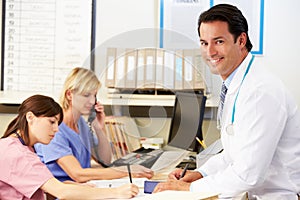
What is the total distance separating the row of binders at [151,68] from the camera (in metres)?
1.52

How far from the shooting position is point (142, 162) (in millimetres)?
1628

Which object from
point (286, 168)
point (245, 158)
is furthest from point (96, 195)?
point (286, 168)

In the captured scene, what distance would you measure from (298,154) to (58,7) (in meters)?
2.13

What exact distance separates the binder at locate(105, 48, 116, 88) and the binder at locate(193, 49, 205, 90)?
0.28m

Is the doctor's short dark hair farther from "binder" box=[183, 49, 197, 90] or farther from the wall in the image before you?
the wall

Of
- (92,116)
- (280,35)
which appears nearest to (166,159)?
(92,116)

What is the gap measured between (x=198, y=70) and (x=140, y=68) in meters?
0.24

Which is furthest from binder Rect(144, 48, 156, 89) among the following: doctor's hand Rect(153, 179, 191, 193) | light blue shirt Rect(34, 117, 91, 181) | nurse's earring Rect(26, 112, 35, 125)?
light blue shirt Rect(34, 117, 91, 181)

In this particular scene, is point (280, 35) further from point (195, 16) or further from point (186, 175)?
point (186, 175)

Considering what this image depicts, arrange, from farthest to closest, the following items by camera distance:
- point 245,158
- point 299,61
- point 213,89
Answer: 1. point 299,61
2. point 213,89
3. point 245,158

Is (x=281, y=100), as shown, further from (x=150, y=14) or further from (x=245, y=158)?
(x=150, y=14)

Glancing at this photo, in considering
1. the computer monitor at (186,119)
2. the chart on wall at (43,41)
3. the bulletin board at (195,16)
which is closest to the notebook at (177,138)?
the computer monitor at (186,119)

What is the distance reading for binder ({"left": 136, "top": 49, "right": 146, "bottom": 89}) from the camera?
4.99ft

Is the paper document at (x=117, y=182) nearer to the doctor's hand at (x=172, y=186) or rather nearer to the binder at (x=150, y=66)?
the doctor's hand at (x=172, y=186)
